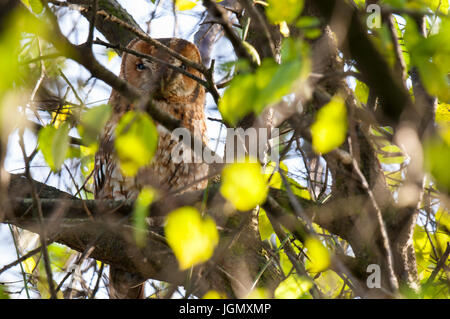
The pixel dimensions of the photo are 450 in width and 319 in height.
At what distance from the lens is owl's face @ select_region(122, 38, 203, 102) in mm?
2688

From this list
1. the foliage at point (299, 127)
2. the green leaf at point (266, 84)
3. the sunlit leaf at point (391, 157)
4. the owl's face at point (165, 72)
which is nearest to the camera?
the green leaf at point (266, 84)

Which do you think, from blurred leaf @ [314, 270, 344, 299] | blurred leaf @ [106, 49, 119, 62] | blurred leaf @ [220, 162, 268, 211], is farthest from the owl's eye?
blurred leaf @ [220, 162, 268, 211]

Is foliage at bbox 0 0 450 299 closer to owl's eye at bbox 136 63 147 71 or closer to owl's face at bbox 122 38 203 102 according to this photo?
owl's face at bbox 122 38 203 102

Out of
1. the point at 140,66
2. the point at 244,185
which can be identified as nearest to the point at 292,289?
the point at 244,185

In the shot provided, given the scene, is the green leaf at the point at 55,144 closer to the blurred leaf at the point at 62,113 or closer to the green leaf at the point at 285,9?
the blurred leaf at the point at 62,113

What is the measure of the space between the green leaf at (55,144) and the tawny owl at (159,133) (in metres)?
1.21

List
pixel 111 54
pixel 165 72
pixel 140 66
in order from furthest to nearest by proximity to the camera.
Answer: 1. pixel 111 54
2. pixel 140 66
3. pixel 165 72

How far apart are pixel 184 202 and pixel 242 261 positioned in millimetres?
566

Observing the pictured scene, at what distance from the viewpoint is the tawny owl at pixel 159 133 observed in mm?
2547

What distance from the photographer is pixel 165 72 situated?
2.71 metres

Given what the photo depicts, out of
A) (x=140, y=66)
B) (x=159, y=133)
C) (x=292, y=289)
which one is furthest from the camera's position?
(x=140, y=66)

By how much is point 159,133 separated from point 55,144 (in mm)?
1487

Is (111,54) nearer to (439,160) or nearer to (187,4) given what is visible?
(187,4)

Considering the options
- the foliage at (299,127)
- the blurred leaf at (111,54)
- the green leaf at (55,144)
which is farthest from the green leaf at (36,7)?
the blurred leaf at (111,54)
